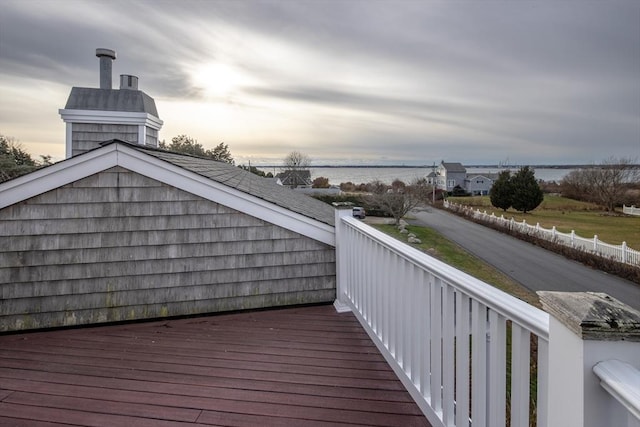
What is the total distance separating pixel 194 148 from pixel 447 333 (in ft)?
82.2

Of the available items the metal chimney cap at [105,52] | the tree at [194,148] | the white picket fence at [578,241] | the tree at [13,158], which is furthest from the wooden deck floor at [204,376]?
the tree at [194,148]

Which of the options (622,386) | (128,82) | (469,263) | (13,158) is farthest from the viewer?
(469,263)

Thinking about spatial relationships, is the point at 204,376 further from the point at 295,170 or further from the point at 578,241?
the point at 295,170

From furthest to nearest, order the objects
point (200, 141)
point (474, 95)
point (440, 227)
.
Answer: point (200, 141) < point (440, 227) < point (474, 95)

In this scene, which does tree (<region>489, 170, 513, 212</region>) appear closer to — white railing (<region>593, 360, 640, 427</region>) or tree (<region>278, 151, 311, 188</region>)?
tree (<region>278, 151, 311, 188</region>)

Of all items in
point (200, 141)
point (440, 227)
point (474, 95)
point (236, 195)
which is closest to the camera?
point (236, 195)

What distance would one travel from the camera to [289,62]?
11898mm

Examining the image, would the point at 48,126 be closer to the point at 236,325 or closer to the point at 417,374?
the point at 236,325

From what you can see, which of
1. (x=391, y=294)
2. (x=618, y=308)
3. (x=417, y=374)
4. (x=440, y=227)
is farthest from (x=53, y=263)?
(x=440, y=227)

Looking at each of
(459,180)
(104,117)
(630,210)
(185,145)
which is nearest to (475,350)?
(104,117)

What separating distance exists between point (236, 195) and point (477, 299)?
2.47 meters

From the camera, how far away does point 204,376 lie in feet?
7.43

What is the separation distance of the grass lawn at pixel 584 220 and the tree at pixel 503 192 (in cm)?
99

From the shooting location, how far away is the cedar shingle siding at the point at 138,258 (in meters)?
3.01
